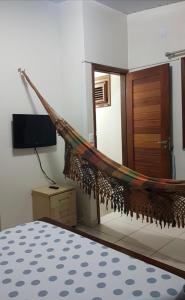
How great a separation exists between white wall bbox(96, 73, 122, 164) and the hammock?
1.69 m

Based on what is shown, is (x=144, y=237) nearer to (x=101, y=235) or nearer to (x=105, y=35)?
(x=101, y=235)

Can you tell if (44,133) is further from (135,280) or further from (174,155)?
(135,280)

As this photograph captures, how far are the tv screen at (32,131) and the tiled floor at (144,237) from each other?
42.5 inches

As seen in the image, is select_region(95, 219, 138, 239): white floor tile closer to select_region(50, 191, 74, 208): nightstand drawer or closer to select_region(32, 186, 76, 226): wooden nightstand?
select_region(32, 186, 76, 226): wooden nightstand

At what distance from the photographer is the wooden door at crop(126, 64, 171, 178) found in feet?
10.2

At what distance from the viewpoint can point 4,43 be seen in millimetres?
2691

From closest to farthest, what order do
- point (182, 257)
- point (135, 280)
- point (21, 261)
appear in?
point (135, 280) < point (21, 261) < point (182, 257)

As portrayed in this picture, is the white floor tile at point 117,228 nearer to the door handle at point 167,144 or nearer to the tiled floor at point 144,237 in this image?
the tiled floor at point 144,237

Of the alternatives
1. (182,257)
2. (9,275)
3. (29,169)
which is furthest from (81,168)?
(9,275)

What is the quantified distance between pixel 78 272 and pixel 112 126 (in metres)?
3.42

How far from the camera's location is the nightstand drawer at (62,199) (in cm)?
276

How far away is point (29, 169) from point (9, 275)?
1.92 meters

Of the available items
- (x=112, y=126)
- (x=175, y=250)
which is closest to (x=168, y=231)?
(x=175, y=250)

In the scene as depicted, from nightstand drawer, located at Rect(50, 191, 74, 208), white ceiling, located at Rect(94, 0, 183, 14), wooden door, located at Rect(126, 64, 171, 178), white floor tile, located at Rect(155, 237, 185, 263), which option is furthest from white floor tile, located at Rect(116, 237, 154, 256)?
white ceiling, located at Rect(94, 0, 183, 14)
